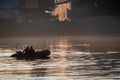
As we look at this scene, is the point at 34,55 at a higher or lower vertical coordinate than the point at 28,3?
lower

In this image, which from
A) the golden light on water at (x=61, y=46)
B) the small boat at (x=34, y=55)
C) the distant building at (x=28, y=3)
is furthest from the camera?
the distant building at (x=28, y=3)

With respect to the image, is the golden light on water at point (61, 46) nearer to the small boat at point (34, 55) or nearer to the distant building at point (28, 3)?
the small boat at point (34, 55)

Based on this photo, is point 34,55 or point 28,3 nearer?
point 34,55

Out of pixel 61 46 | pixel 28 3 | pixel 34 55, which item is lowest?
pixel 61 46

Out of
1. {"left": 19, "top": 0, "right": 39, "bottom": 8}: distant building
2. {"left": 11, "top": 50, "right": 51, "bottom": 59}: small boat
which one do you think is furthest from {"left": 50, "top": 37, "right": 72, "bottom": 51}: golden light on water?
{"left": 19, "top": 0, "right": 39, "bottom": 8}: distant building

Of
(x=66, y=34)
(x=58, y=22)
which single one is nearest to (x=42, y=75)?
(x=58, y=22)

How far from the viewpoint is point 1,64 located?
230 feet

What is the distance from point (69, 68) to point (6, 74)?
872cm

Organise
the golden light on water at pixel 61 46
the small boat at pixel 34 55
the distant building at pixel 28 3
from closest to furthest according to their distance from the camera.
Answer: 1. the small boat at pixel 34 55
2. the golden light on water at pixel 61 46
3. the distant building at pixel 28 3

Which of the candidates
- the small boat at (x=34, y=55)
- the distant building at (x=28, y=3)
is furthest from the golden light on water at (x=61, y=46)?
the distant building at (x=28, y=3)

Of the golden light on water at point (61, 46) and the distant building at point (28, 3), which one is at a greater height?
the distant building at point (28, 3)

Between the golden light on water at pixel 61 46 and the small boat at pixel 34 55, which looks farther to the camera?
the golden light on water at pixel 61 46

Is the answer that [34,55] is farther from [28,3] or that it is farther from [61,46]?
[28,3]

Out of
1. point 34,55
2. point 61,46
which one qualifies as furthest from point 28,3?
point 34,55
